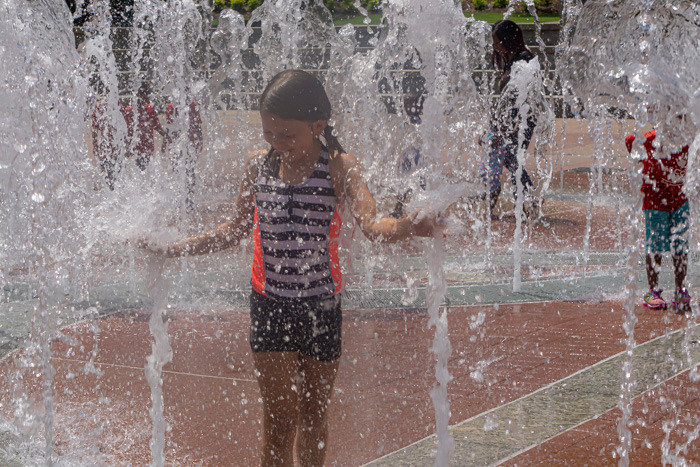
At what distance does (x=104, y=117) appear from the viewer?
10.9m

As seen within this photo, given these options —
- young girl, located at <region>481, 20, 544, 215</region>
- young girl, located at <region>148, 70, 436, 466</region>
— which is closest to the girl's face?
young girl, located at <region>148, 70, 436, 466</region>

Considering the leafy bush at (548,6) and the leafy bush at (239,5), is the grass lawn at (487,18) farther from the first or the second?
the leafy bush at (239,5)

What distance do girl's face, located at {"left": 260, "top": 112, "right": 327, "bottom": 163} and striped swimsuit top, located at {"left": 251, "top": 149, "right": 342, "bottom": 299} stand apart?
0.26 ft

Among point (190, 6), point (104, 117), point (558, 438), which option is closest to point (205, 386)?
point (558, 438)

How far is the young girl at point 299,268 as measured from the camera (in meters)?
2.78

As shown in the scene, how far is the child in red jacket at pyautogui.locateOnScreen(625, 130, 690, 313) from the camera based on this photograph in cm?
559

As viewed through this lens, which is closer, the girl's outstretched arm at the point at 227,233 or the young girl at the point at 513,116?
the girl's outstretched arm at the point at 227,233

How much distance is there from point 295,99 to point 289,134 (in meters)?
0.11

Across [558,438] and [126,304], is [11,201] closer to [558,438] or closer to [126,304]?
[126,304]

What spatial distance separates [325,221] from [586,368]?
7.16ft

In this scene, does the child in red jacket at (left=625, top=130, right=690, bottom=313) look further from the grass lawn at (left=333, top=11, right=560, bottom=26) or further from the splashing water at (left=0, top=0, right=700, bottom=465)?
the grass lawn at (left=333, top=11, right=560, bottom=26)

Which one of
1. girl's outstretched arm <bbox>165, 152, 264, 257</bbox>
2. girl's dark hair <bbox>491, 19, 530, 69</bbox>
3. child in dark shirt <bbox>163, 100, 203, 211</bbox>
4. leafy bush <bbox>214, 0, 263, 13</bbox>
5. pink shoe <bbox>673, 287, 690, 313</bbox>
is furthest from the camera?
leafy bush <bbox>214, 0, 263, 13</bbox>

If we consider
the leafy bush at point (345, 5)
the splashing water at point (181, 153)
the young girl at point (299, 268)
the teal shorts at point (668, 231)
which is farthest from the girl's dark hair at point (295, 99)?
the leafy bush at point (345, 5)

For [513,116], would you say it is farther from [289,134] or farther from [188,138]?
[289,134]
